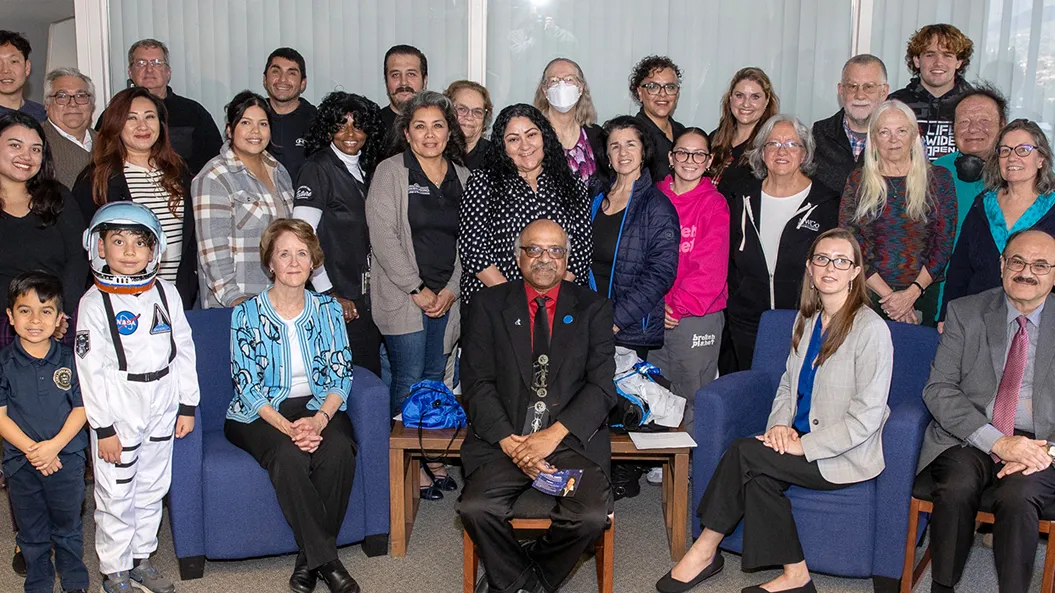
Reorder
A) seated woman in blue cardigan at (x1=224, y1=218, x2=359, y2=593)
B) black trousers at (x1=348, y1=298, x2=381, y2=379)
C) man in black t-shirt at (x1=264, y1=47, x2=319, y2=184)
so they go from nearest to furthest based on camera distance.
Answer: seated woman in blue cardigan at (x1=224, y1=218, x2=359, y2=593) → black trousers at (x1=348, y1=298, x2=381, y2=379) → man in black t-shirt at (x1=264, y1=47, x2=319, y2=184)

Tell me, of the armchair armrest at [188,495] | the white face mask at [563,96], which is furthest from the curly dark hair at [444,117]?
the armchair armrest at [188,495]

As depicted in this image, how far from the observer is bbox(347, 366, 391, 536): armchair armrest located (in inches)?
148

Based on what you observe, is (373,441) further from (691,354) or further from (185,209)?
(691,354)

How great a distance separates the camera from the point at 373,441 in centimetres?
378

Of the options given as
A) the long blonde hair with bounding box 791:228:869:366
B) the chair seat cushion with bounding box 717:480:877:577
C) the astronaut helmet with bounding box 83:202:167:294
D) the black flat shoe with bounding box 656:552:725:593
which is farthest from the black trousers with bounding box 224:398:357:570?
the long blonde hair with bounding box 791:228:869:366

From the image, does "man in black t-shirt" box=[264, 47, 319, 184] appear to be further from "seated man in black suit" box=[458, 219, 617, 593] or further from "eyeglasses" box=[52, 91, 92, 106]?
"seated man in black suit" box=[458, 219, 617, 593]

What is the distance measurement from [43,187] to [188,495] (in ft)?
4.48

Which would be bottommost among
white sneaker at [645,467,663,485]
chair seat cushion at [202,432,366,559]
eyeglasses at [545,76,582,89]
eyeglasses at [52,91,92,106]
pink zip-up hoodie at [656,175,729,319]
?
white sneaker at [645,467,663,485]

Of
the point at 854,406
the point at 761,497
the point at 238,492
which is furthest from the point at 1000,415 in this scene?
the point at 238,492

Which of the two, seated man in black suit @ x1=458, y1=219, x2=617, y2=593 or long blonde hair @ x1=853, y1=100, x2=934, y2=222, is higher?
long blonde hair @ x1=853, y1=100, x2=934, y2=222

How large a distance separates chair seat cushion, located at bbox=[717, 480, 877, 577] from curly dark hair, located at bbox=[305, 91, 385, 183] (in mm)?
2348

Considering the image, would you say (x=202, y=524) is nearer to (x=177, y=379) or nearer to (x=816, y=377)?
(x=177, y=379)

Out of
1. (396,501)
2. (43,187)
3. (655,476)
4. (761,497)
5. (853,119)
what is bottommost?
(655,476)

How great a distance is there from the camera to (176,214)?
13.6 feet
